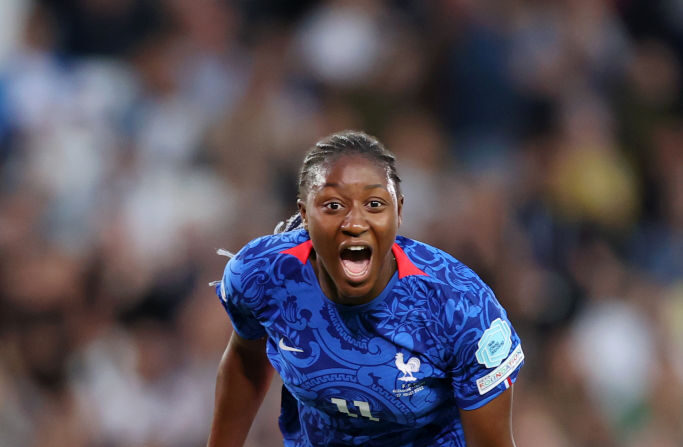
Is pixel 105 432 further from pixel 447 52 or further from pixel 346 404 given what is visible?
pixel 447 52

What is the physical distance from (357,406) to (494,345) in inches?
14.3

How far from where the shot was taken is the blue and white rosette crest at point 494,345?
226 cm

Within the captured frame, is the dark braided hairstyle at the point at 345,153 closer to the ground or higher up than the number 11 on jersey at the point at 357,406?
higher up

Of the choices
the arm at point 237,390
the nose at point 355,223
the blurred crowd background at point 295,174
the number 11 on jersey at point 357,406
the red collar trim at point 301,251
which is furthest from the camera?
the blurred crowd background at point 295,174

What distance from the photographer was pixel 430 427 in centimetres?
250

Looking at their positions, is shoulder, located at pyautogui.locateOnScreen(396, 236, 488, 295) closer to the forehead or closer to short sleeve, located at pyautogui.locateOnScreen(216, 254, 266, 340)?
the forehead

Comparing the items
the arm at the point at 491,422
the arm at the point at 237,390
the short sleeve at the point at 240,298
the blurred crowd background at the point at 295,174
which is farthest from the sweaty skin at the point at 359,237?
the blurred crowd background at the point at 295,174

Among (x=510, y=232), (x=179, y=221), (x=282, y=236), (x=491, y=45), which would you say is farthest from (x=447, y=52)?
(x=282, y=236)

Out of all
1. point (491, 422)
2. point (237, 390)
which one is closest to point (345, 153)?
point (491, 422)

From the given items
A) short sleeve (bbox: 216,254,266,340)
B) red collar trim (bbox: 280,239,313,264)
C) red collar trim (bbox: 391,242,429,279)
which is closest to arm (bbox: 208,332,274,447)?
short sleeve (bbox: 216,254,266,340)

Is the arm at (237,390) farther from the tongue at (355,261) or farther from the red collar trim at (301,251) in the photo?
the tongue at (355,261)

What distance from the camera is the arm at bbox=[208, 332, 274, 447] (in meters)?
2.78

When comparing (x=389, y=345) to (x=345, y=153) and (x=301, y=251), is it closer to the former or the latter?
(x=301, y=251)

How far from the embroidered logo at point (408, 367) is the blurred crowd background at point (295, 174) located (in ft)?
7.51
